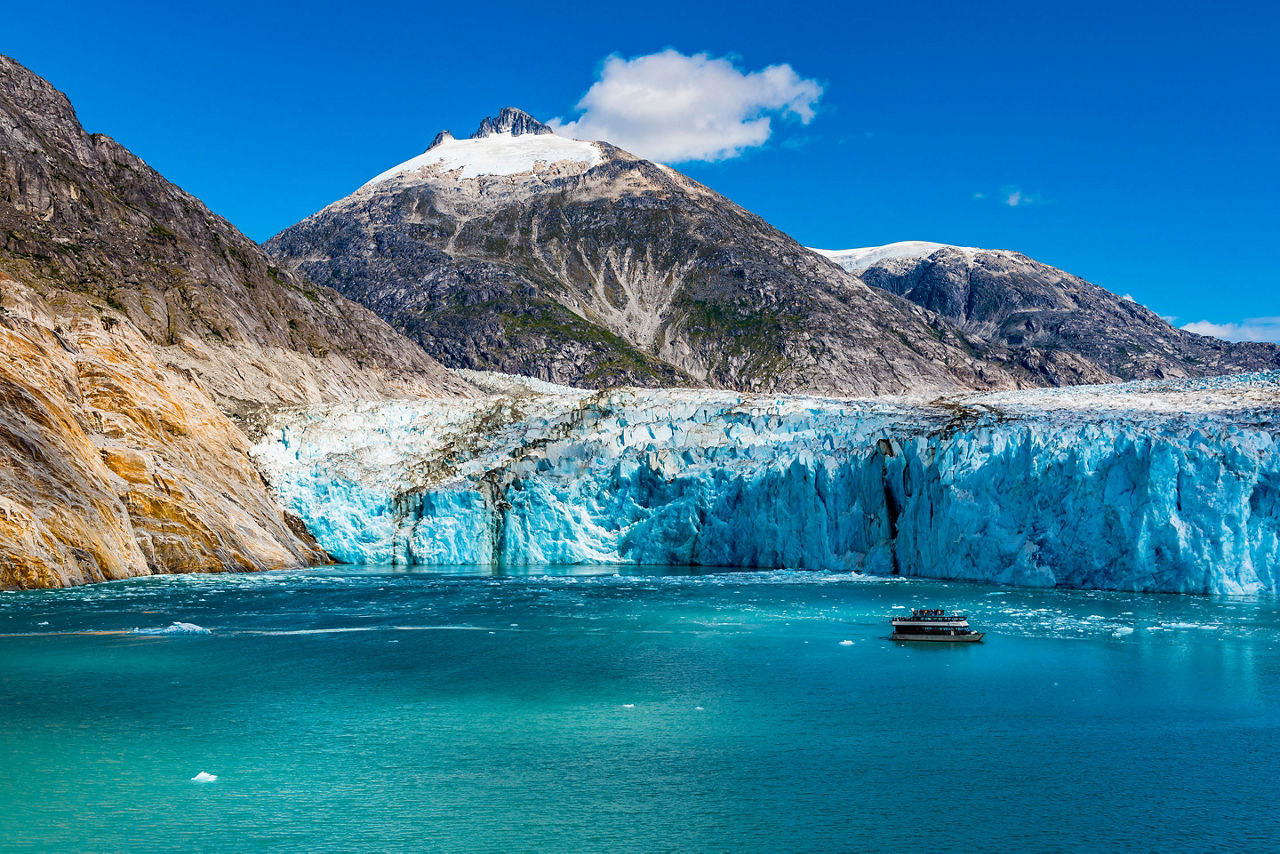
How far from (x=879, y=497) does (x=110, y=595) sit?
33990mm

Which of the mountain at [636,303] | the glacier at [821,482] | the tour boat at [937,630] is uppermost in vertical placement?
the mountain at [636,303]

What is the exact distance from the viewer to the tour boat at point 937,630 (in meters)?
32.3

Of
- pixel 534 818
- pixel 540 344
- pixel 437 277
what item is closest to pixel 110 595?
pixel 534 818

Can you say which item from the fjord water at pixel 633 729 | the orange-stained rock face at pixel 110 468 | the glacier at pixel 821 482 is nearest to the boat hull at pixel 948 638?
the fjord water at pixel 633 729

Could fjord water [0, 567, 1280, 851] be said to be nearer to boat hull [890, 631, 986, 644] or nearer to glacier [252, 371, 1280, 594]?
boat hull [890, 631, 986, 644]

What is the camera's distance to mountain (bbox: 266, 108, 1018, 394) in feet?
527

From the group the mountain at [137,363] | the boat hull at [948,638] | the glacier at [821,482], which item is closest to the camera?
the boat hull at [948,638]

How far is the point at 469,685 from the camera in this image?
26391mm

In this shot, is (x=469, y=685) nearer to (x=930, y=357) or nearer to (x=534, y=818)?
(x=534, y=818)

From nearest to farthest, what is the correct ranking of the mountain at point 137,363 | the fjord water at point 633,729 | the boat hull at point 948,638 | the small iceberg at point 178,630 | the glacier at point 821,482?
the fjord water at point 633,729 < the boat hull at point 948,638 < the small iceberg at point 178,630 < the glacier at point 821,482 < the mountain at point 137,363

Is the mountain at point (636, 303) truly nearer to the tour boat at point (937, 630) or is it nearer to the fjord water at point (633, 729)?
the fjord water at point (633, 729)

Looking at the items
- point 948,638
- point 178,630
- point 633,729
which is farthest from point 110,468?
point 948,638

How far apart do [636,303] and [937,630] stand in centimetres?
15629

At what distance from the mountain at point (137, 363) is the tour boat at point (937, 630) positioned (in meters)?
33.6
